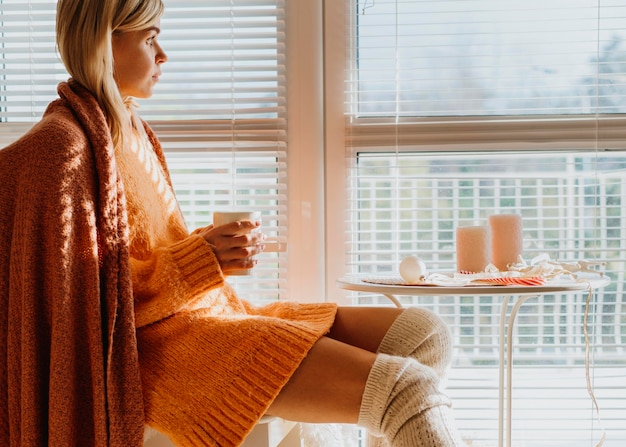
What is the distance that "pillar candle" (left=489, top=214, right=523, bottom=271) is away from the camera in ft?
5.49

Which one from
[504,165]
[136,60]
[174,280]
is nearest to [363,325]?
[174,280]

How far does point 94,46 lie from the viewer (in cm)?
129

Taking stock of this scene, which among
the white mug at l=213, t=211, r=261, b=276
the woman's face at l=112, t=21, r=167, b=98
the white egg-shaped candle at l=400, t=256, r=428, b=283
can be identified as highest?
the woman's face at l=112, t=21, r=167, b=98

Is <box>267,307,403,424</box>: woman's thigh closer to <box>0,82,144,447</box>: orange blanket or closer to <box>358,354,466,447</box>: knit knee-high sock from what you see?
<box>358,354,466,447</box>: knit knee-high sock

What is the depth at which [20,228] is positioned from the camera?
1129 millimetres

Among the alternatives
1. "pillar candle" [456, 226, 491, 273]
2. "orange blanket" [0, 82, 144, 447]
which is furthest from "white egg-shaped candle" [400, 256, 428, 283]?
"orange blanket" [0, 82, 144, 447]

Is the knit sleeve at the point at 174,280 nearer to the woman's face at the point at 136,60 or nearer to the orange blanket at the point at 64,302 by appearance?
the orange blanket at the point at 64,302

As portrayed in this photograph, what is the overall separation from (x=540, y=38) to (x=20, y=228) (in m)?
1.52

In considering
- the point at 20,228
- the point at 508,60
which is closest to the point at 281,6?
the point at 508,60

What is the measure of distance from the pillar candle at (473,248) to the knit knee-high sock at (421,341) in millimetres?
397

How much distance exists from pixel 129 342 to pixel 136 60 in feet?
1.99

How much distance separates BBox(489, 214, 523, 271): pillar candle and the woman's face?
89 centimetres

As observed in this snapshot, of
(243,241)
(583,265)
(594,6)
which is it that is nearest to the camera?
(243,241)

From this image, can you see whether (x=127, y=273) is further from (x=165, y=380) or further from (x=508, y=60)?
(x=508, y=60)
